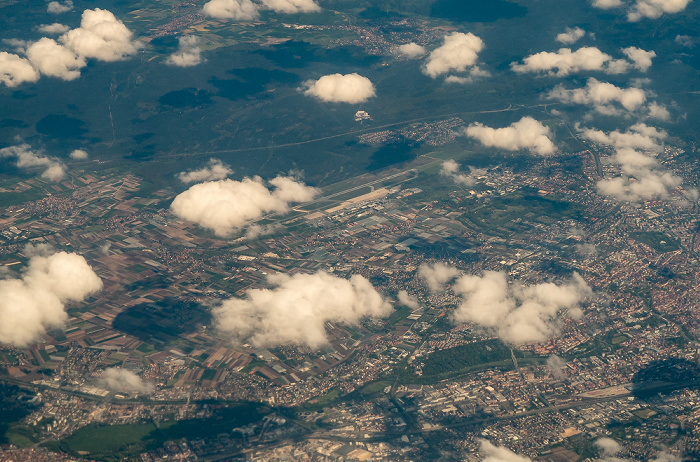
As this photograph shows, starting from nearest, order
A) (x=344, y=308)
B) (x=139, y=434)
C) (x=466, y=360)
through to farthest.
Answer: (x=139, y=434) < (x=466, y=360) < (x=344, y=308)

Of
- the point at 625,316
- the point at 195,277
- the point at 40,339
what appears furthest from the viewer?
the point at 195,277

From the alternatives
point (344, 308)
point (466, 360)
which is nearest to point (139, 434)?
point (344, 308)

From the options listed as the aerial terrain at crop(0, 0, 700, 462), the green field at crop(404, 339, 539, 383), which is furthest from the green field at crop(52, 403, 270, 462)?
the green field at crop(404, 339, 539, 383)

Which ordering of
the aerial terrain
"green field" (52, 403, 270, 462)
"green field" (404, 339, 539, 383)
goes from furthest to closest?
1. "green field" (404, 339, 539, 383)
2. the aerial terrain
3. "green field" (52, 403, 270, 462)

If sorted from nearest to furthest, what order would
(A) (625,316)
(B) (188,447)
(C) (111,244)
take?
(B) (188,447) < (A) (625,316) < (C) (111,244)

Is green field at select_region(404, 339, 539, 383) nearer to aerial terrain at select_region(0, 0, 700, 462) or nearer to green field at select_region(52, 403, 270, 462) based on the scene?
aerial terrain at select_region(0, 0, 700, 462)

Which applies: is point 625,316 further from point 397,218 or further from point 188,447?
point 188,447

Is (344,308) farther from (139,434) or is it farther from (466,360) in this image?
(139,434)

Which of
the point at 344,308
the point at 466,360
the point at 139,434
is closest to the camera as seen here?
the point at 139,434

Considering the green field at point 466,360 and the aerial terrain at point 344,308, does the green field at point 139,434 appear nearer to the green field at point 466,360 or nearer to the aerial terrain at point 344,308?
the aerial terrain at point 344,308

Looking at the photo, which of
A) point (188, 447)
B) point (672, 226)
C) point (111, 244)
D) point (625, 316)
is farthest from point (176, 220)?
point (672, 226)

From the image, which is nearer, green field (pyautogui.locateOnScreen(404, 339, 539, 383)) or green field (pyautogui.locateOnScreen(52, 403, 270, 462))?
green field (pyautogui.locateOnScreen(52, 403, 270, 462))
